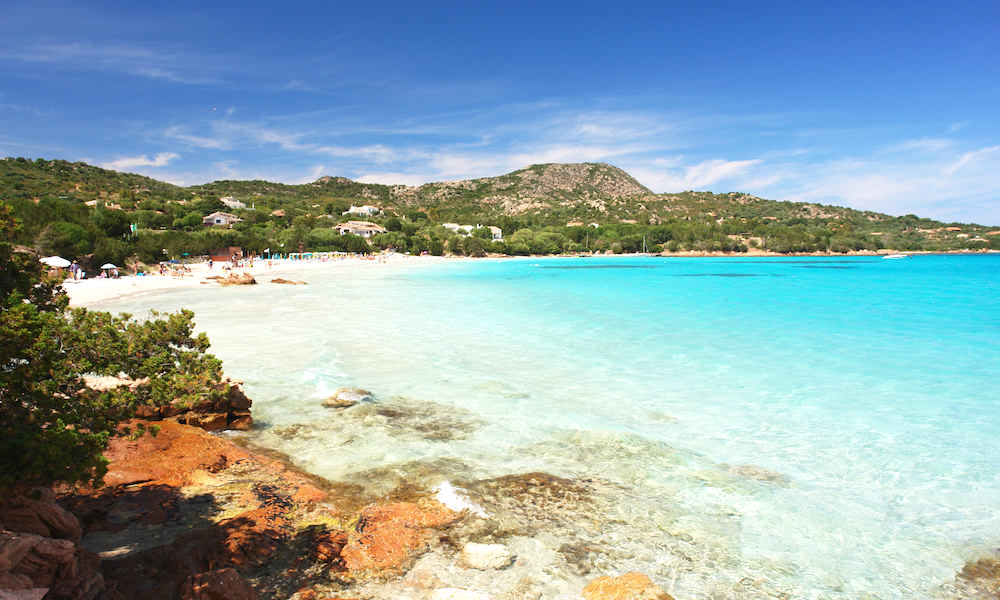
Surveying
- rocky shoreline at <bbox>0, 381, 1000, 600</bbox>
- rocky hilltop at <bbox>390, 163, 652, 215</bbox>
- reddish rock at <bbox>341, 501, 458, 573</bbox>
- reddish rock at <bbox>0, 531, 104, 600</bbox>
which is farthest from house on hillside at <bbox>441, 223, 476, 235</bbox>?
reddish rock at <bbox>0, 531, 104, 600</bbox>

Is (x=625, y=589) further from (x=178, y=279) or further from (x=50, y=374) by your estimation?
(x=178, y=279)

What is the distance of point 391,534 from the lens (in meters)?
4.82

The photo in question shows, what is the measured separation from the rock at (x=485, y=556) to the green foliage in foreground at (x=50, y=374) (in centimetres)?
291

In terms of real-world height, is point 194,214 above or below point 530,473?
above

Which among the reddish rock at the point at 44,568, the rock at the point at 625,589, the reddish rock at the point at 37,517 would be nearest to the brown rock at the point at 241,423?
the reddish rock at the point at 37,517

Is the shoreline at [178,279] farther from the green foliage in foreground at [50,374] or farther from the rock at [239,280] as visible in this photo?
the green foliage in foreground at [50,374]

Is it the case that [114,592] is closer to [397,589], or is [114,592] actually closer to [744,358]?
[397,589]

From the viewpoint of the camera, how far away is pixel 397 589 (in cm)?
411

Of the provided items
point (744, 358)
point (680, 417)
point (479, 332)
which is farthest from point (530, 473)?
point (479, 332)

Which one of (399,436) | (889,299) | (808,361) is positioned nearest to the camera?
(399,436)

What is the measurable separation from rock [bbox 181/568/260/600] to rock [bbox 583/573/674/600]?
Answer: 258 cm

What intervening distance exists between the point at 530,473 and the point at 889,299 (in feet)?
114

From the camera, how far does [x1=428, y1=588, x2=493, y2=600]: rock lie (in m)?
4.02

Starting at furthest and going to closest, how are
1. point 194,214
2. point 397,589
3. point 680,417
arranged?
point 194,214 → point 680,417 → point 397,589
